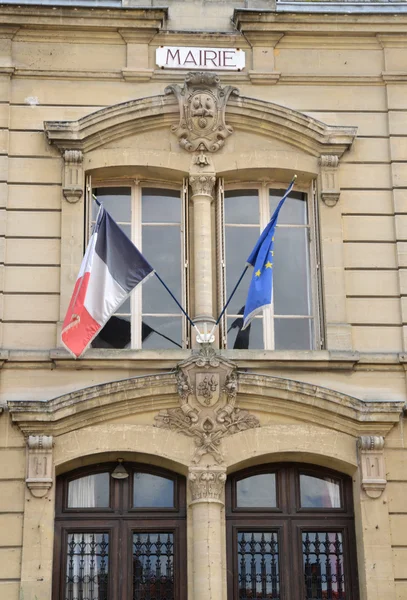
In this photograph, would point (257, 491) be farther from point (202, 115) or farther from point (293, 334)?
point (202, 115)

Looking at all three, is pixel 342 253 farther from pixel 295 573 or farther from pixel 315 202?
pixel 295 573

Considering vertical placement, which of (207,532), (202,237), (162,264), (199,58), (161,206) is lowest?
(207,532)

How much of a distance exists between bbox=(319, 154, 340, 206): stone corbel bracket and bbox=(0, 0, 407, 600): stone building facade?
0.03 meters

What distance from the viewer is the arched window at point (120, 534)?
51.0ft

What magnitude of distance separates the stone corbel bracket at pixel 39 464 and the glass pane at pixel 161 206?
382 cm

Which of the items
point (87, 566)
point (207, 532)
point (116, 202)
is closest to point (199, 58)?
point (116, 202)

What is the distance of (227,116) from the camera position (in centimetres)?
1742

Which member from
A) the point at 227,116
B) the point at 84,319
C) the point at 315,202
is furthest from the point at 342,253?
the point at 84,319

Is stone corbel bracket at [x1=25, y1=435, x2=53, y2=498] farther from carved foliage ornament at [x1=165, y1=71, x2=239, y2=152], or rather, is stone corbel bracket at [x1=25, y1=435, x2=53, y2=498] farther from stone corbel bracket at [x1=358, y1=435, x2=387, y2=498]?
carved foliage ornament at [x1=165, y1=71, x2=239, y2=152]

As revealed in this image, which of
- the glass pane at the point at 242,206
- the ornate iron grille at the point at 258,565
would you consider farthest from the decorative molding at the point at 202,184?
the ornate iron grille at the point at 258,565

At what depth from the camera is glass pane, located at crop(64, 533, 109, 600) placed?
15477 mm

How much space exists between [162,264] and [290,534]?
4.32m

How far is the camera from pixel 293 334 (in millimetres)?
16984

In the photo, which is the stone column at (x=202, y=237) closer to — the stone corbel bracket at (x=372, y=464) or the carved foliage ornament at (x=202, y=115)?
the carved foliage ornament at (x=202, y=115)
